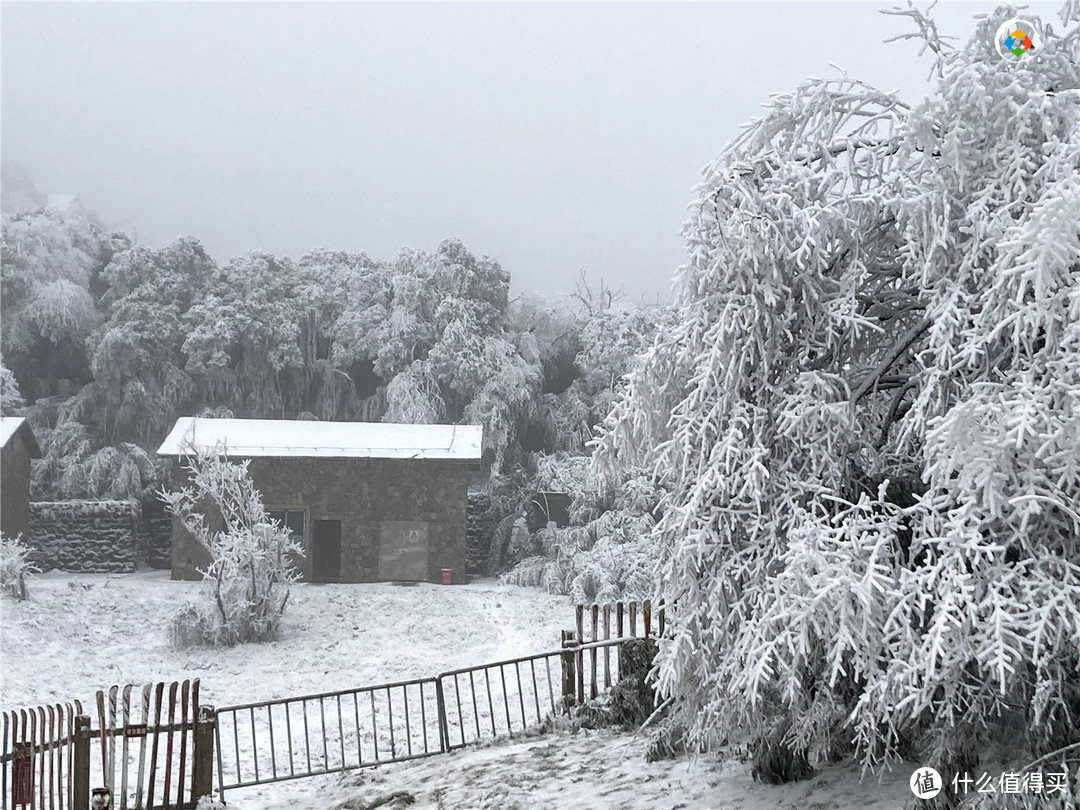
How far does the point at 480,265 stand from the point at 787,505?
90.1 feet

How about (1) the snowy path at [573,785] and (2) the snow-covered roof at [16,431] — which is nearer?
(1) the snowy path at [573,785]

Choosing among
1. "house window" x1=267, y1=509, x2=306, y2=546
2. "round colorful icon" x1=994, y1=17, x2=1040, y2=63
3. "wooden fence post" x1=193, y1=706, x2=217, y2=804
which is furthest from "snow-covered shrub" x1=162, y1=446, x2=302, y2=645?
"round colorful icon" x1=994, y1=17, x2=1040, y2=63

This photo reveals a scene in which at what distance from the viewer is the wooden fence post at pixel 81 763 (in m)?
7.79

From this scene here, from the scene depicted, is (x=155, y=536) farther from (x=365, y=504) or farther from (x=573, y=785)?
(x=573, y=785)

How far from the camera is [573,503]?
957 inches

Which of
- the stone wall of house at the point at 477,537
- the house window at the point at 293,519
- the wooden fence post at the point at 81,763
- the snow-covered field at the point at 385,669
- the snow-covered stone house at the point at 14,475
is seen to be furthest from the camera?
the stone wall of house at the point at 477,537

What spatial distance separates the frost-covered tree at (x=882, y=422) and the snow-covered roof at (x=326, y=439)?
1691 cm

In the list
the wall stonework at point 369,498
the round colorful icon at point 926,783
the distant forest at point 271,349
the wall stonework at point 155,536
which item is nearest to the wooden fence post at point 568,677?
the round colorful icon at point 926,783

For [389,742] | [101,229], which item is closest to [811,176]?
[389,742]

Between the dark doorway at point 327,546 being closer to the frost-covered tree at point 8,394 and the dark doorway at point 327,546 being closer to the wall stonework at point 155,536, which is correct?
the wall stonework at point 155,536

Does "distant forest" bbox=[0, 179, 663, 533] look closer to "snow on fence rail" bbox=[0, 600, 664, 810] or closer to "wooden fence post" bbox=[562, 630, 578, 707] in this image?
"snow on fence rail" bbox=[0, 600, 664, 810]

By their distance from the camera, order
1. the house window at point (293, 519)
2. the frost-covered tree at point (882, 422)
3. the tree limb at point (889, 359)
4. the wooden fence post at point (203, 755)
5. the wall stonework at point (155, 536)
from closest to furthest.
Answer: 1. the frost-covered tree at point (882, 422)
2. the tree limb at point (889, 359)
3. the wooden fence post at point (203, 755)
4. the house window at point (293, 519)
5. the wall stonework at point (155, 536)

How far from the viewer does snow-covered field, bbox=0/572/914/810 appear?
702 centimetres

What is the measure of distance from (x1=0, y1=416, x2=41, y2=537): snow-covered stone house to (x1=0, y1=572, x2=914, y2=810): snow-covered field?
194cm
